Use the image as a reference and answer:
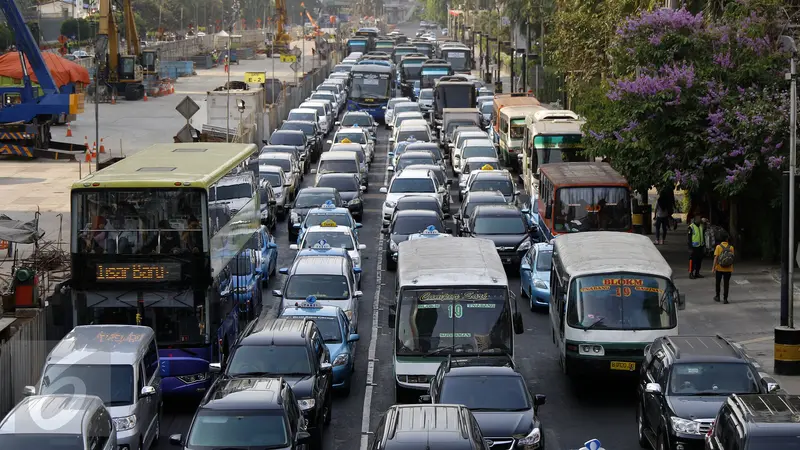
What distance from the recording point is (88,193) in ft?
67.6

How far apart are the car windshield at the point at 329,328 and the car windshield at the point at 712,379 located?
6.81m

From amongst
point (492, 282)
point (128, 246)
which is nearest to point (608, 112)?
point (492, 282)

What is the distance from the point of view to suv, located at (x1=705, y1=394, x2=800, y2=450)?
1385 cm

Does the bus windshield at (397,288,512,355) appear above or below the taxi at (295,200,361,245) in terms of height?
above

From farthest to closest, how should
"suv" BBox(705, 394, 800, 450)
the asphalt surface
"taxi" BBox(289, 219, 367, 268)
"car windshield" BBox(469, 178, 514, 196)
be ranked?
"car windshield" BBox(469, 178, 514, 196) < "taxi" BBox(289, 219, 367, 268) < the asphalt surface < "suv" BBox(705, 394, 800, 450)

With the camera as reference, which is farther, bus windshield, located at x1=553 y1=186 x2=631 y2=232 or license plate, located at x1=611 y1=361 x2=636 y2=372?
bus windshield, located at x1=553 y1=186 x2=631 y2=232

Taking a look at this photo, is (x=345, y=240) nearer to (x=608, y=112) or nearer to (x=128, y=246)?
(x=608, y=112)

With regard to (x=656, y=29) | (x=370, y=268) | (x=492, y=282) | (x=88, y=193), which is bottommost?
(x=370, y=268)

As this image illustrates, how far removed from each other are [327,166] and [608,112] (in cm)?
1190

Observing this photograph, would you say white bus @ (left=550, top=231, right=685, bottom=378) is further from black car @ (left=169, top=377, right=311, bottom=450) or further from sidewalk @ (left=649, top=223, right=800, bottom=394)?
black car @ (left=169, top=377, right=311, bottom=450)

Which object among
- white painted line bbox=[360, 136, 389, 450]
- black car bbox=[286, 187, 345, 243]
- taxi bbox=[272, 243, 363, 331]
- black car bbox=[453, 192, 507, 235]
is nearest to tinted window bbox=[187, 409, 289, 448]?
white painted line bbox=[360, 136, 389, 450]

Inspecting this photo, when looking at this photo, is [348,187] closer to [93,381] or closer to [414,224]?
[414,224]

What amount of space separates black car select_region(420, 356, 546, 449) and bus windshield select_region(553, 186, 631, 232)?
1281 cm

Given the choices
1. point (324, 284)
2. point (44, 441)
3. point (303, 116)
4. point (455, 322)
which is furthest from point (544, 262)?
point (303, 116)
